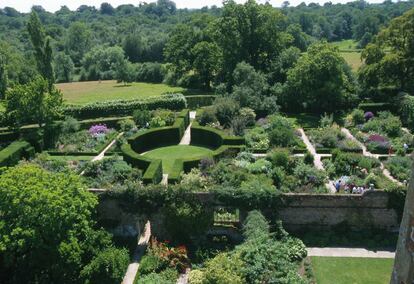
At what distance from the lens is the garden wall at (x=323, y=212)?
20.6 metres

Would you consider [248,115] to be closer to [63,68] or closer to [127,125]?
[127,125]

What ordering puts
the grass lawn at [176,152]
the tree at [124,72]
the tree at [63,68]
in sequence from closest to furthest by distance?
1. the grass lawn at [176,152]
2. the tree at [124,72]
3. the tree at [63,68]

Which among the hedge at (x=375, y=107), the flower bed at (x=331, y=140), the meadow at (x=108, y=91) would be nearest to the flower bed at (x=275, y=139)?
the flower bed at (x=331, y=140)

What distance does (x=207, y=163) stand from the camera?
27.3m

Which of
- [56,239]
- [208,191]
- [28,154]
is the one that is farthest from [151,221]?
[28,154]

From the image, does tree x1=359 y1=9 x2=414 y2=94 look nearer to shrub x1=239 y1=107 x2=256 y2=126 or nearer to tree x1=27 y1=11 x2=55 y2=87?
shrub x1=239 y1=107 x2=256 y2=126

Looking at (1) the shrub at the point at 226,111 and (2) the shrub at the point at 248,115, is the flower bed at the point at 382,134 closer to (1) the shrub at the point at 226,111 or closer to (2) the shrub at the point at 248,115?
(2) the shrub at the point at 248,115

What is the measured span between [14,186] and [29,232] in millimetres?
2024

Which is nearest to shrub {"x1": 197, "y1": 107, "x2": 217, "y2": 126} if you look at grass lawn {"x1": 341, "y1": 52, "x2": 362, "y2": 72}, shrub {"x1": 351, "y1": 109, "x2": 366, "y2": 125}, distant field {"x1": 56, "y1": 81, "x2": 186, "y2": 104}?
shrub {"x1": 351, "y1": 109, "x2": 366, "y2": 125}

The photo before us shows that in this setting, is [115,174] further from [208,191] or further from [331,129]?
[331,129]

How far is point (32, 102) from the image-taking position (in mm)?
34156

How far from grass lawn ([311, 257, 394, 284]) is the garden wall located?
228 cm

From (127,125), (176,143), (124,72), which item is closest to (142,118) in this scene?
(127,125)

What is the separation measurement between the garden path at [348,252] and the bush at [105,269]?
853 centimetres
